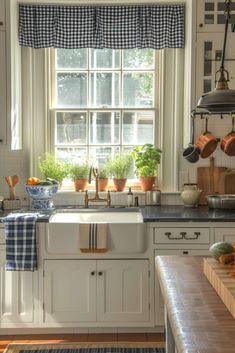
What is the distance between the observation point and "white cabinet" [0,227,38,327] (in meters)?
3.57

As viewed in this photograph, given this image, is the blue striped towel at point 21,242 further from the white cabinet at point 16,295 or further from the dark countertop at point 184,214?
the dark countertop at point 184,214

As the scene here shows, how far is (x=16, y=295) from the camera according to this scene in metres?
3.58

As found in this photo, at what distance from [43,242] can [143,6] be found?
2238 millimetres

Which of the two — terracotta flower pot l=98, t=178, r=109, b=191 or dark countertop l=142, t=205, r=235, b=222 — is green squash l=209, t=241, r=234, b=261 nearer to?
dark countertop l=142, t=205, r=235, b=222

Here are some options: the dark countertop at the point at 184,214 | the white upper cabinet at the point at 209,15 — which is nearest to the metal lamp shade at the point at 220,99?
the dark countertop at the point at 184,214

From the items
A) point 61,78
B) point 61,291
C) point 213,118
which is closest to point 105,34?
point 61,78

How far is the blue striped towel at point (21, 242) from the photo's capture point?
11.5ft

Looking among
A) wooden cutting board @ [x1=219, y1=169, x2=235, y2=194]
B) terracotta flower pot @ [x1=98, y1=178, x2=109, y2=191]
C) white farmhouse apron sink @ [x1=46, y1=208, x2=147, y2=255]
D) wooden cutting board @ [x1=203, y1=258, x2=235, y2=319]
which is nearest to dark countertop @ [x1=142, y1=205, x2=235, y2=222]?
white farmhouse apron sink @ [x1=46, y1=208, x2=147, y2=255]

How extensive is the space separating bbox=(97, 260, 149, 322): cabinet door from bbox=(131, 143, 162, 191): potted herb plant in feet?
2.93

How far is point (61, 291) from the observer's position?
3570mm

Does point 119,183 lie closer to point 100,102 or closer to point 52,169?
point 52,169

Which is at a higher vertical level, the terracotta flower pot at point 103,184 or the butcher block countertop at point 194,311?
the terracotta flower pot at point 103,184

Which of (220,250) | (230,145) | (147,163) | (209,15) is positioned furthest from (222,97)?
(147,163)

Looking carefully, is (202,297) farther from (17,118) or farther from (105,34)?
(105,34)
